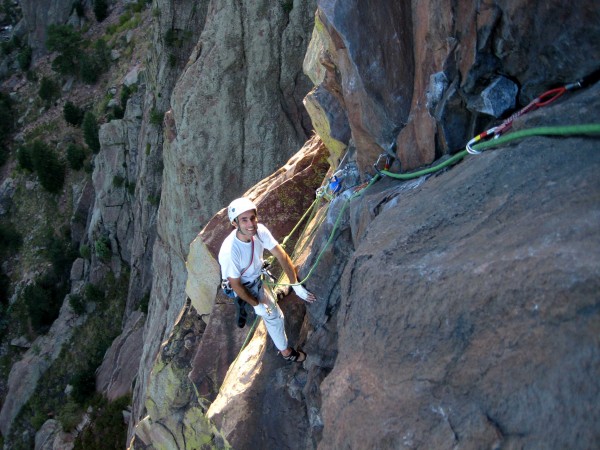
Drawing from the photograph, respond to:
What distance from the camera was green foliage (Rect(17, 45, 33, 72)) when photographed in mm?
41625

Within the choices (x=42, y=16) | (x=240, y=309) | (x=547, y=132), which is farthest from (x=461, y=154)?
(x=42, y=16)

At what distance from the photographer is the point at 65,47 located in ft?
125

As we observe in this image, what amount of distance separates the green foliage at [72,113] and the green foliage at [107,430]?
68.4 feet

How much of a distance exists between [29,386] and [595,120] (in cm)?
2924

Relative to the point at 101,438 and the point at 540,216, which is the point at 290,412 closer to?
the point at 540,216

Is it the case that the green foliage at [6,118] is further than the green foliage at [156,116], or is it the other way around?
the green foliage at [6,118]

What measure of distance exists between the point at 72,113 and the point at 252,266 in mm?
33391

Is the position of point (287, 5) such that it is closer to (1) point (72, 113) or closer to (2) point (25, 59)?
(1) point (72, 113)

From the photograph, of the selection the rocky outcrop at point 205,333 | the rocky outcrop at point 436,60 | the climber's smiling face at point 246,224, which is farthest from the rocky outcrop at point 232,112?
the climber's smiling face at point 246,224

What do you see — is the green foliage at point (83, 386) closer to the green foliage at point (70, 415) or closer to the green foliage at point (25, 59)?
the green foliage at point (70, 415)

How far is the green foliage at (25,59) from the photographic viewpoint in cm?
4162

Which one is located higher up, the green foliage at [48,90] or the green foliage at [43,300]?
the green foliage at [48,90]

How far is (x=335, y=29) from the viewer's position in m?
5.98

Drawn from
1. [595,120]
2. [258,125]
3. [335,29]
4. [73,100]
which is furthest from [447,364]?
[73,100]
